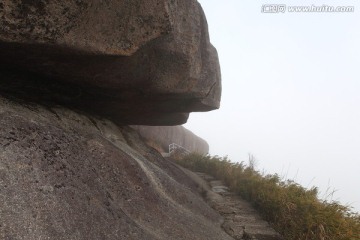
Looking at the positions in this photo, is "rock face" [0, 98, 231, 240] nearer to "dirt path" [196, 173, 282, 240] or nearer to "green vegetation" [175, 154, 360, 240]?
"dirt path" [196, 173, 282, 240]

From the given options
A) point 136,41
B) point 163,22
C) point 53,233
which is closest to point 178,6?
point 163,22

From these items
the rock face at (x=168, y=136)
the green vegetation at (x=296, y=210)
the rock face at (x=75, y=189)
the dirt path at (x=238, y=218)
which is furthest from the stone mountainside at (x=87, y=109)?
the rock face at (x=168, y=136)

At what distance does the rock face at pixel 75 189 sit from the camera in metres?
3.68

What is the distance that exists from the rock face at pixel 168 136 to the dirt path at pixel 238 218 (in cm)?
749

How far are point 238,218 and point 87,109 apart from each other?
4662mm

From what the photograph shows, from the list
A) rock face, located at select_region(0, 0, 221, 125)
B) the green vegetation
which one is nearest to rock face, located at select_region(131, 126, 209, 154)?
the green vegetation

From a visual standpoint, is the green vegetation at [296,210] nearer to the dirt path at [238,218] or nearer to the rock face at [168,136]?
the dirt path at [238,218]

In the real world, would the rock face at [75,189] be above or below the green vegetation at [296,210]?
above

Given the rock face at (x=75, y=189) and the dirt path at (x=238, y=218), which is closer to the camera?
the rock face at (x=75, y=189)

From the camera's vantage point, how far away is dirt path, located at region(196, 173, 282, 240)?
7012 mm

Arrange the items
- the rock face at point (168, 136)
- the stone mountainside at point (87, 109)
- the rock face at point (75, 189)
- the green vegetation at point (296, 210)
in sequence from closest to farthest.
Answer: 1. the rock face at point (75, 189)
2. the stone mountainside at point (87, 109)
3. the green vegetation at point (296, 210)
4. the rock face at point (168, 136)

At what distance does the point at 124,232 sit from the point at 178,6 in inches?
182

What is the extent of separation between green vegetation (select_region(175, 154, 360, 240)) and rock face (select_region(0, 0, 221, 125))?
343 cm

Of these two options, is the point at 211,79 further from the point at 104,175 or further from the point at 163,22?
the point at 104,175
